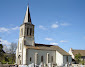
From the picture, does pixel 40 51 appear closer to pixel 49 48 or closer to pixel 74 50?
pixel 49 48

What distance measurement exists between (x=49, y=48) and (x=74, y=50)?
23.2m

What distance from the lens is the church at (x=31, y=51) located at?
42.6 metres

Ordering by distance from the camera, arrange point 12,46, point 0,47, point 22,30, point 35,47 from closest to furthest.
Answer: point 0,47, point 35,47, point 22,30, point 12,46

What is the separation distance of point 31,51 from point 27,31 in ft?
25.8

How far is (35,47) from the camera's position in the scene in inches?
1763

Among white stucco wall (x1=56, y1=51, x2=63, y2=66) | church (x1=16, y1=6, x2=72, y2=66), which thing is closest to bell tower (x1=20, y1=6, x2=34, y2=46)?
church (x1=16, y1=6, x2=72, y2=66)

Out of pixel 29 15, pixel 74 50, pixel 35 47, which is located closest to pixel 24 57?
pixel 35 47

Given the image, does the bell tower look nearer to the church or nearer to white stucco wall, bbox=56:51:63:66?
the church

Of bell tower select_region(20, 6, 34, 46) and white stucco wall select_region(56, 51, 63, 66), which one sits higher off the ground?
bell tower select_region(20, 6, 34, 46)

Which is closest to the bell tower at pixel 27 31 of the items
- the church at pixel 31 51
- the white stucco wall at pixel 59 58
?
the church at pixel 31 51

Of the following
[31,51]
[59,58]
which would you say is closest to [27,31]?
[31,51]

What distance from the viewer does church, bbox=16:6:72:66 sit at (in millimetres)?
42622

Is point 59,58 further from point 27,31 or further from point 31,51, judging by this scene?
point 27,31

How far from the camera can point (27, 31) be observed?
153ft
